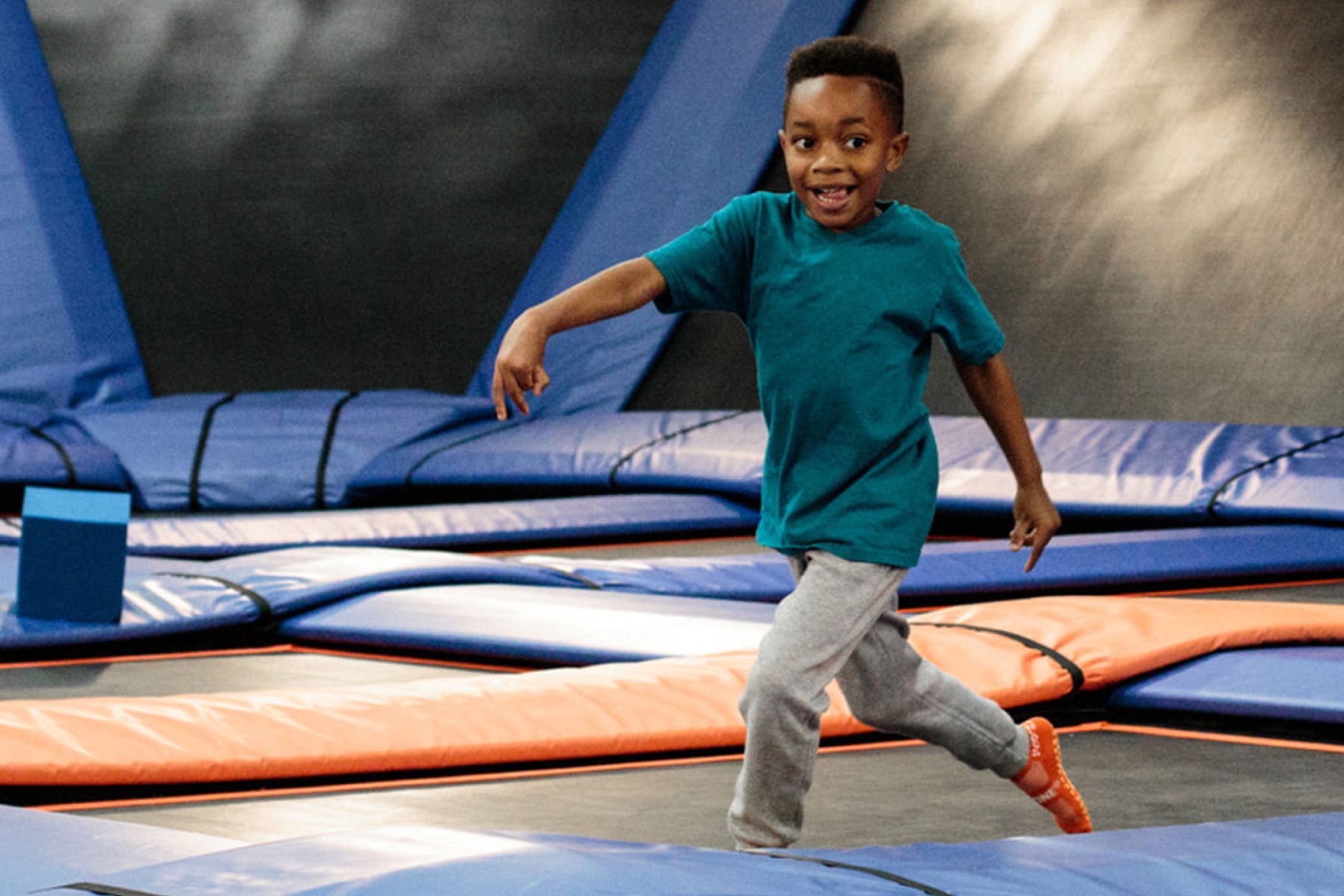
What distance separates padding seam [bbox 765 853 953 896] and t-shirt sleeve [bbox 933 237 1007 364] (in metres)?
0.55

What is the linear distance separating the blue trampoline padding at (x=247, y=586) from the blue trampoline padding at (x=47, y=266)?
9.30ft

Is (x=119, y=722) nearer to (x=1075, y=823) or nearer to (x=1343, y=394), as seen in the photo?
(x=1075, y=823)

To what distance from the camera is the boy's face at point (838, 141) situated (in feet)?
4.99

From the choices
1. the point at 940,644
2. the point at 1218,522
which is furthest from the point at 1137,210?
the point at 940,644

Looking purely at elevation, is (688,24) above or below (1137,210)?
above

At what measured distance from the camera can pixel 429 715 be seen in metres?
2.11

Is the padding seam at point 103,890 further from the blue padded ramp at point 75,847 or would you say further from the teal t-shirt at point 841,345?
the teal t-shirt at point 841,345

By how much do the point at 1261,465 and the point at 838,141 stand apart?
8.89 feet

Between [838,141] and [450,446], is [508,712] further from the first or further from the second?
[450,446]

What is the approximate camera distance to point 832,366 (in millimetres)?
1546

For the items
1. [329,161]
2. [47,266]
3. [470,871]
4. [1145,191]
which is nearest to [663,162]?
[329,161]

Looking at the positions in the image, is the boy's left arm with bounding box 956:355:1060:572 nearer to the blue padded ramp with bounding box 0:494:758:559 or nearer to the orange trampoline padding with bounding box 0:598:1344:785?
the orange trampoline padding with bounding box 0:598:1344:785

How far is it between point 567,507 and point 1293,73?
2469mm

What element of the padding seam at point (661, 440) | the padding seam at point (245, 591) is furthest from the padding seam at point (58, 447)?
the padding seam at point (245, 591)
